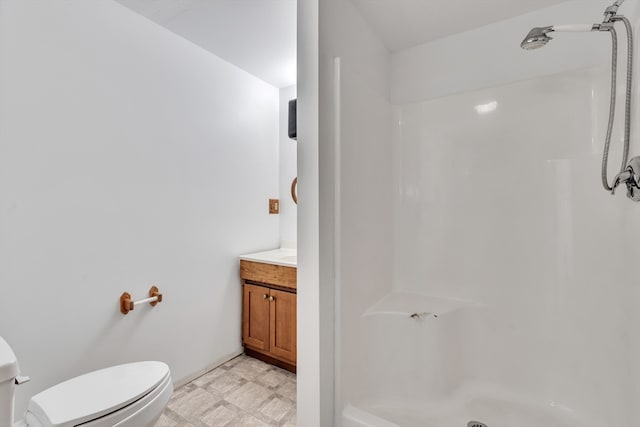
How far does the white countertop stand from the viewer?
2237mm

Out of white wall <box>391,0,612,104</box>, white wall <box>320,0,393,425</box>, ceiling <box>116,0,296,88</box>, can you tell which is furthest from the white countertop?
ceiling <box>116,0,296,88</box>

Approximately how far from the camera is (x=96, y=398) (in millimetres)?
1217

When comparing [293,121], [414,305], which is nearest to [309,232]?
[293,121]

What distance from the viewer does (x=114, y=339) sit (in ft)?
5.71

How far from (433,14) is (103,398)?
2414mm

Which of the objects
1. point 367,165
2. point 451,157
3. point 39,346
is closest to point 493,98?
point 451,157

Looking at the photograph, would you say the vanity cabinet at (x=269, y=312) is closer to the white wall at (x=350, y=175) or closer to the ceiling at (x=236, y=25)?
the white wall at (x=350, y=175)

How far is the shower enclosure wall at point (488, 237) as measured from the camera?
1368mm

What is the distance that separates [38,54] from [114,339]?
1545 mm

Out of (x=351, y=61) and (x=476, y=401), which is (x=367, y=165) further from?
(x=476, y=401)

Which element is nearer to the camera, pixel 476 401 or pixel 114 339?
pixel 476 401

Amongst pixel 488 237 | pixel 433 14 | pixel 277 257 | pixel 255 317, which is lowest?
pixel 255 317

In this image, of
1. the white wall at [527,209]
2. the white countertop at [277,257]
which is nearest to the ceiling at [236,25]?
the white wall at [527,209]

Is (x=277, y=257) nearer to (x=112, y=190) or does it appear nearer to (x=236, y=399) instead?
(x=236, y=399)
